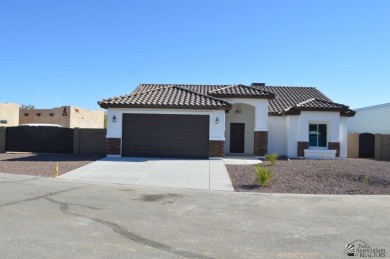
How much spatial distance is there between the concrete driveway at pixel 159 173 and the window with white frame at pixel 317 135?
7912mm

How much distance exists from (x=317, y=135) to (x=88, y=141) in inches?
583

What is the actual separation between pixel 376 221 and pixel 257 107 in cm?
1580

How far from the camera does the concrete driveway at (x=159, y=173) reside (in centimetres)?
1359

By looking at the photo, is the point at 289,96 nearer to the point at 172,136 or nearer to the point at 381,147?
the point at 381,147

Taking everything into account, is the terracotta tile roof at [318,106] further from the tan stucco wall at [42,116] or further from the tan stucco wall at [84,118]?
the tan stucco wall at [42,116]

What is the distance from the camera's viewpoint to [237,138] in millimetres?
26156

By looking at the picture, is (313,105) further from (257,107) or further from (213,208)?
(213,208)

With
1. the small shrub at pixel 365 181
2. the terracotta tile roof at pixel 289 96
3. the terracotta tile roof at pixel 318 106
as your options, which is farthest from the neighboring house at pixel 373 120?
the small shrub at pixel 365 181

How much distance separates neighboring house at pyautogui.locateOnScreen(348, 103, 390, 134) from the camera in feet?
106

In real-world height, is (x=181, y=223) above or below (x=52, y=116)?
below

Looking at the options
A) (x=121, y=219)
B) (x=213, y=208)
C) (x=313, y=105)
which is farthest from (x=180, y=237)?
(x=313, y=105)

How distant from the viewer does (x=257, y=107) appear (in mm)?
23703

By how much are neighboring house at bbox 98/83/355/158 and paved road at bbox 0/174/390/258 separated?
390 inches

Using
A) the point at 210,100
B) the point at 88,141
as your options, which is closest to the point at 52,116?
the point at 88,141
